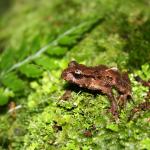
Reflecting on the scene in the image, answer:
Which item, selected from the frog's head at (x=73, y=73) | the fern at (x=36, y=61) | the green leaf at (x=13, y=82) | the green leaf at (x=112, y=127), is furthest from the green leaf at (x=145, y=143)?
the green leaf at (x=13, y=82)

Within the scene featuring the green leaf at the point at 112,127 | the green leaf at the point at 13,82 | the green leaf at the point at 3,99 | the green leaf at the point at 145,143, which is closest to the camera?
the green leaf at the point at 145,143

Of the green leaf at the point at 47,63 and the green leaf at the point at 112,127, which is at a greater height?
the green leaf at the point at 47,63

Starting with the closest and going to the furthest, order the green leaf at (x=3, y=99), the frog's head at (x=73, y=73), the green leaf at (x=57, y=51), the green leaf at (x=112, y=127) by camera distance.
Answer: the green leaf at (x=112, y=127) → the frog's head at (x=73, y=73) → the green leaf at (x=3, y=99) → the green leaf at (x=57, y=51)

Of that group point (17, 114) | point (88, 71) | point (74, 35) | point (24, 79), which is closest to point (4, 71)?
point (24, 79)

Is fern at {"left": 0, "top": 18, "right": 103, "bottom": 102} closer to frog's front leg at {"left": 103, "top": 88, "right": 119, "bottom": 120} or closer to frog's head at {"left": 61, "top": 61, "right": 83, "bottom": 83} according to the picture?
frog's head at {"left": 61, "top": 61, "right": 83, "bottom": 83}

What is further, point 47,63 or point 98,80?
point 47,63

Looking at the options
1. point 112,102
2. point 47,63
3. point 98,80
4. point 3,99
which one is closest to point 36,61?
point 47,63

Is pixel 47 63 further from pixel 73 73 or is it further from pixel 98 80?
pixel 98 80

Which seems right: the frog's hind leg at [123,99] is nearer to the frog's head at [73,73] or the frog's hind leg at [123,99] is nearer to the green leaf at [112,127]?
the green leaf at [112,127]
